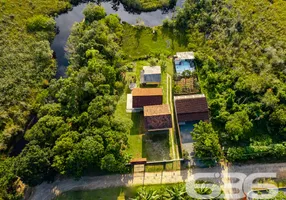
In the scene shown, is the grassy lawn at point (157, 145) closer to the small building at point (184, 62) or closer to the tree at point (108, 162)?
the tree at point (108, 162)

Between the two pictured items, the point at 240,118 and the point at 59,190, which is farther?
the point at 240,118

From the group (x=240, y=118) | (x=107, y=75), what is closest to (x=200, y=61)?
(x=240, y=118)

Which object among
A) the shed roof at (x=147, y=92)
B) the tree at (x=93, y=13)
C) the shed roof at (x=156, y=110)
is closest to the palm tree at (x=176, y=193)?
the shed roof at (x=156, y=110)

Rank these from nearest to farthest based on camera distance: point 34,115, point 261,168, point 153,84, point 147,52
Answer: point 261,168, point 34,115, point 153,84, point 147,52

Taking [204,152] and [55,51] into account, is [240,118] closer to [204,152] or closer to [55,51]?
[204,152]

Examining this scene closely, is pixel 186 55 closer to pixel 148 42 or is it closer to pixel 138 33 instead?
pixel 148 42

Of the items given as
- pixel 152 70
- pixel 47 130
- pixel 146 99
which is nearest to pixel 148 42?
pixel 152 70

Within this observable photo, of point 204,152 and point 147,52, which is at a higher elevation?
point 147,52
